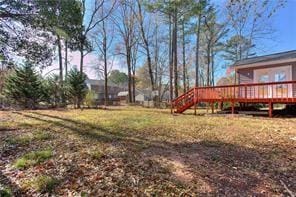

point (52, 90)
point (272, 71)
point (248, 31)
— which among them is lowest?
point (52, 90)

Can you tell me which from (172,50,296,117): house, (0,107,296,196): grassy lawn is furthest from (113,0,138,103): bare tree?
(0,107,296,196): grassy lawn

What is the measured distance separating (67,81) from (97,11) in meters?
9.90

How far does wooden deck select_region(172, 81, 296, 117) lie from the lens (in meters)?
11.6

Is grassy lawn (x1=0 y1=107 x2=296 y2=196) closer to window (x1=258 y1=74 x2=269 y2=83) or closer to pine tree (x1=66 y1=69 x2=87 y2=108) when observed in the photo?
window (x1=258 y1=74 x2=269 y2=83)

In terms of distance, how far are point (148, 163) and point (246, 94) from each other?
9.42m

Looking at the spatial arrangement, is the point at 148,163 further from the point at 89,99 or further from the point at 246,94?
the point at 89,99

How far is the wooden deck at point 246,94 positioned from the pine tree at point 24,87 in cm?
1081

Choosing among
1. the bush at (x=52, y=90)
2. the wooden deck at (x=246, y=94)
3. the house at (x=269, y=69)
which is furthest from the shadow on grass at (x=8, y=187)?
the bush at (x=52, y=90)

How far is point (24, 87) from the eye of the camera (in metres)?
18.5

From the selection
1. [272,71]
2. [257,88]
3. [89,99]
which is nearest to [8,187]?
[257,88]

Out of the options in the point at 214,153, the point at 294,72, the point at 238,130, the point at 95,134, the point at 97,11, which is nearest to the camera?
the point at 214,153

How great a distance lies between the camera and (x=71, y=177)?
4.27m

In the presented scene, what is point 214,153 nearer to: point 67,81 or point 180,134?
point 180,134

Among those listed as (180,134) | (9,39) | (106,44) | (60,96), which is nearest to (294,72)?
(180,134)
